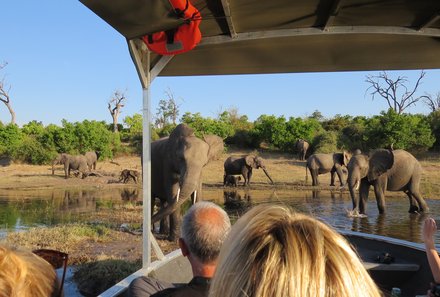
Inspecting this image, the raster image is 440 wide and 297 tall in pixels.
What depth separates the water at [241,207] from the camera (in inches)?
451

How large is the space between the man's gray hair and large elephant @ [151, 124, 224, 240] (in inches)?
233

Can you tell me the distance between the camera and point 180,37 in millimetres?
3385

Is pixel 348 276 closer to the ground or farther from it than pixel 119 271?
farther from it

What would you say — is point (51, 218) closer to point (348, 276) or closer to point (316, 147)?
point (348, 276)

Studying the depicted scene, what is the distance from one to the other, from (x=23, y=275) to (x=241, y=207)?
14.9 m

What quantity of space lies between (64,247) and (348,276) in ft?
26.4

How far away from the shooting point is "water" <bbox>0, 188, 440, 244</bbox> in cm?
1145

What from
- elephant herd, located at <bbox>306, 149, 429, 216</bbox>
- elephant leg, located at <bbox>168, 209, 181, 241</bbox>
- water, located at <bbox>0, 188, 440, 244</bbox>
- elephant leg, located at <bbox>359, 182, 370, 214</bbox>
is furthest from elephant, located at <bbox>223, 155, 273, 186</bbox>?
elephant leg, located at <bbox>168, 209, 181, 241</bbox>

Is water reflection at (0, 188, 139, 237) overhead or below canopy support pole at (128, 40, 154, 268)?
below

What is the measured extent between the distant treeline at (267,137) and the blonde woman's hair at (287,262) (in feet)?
109

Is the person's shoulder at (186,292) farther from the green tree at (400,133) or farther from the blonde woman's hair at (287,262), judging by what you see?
the green tree at (400,133)

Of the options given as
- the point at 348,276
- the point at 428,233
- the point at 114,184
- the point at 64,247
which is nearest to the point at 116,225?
the point at 64,247

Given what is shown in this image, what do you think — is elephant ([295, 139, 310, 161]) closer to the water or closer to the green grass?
the water

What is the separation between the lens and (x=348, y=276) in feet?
3.21
